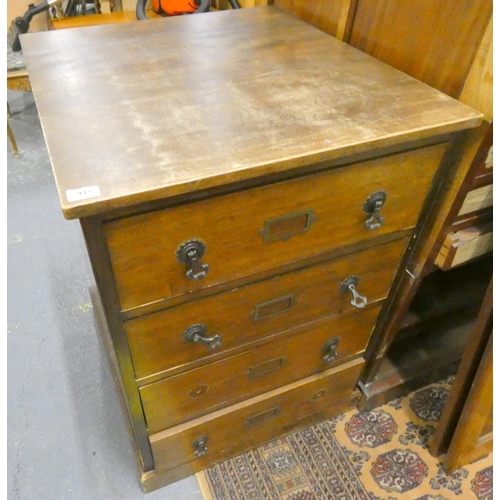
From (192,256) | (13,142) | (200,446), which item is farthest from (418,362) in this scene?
(13,142)

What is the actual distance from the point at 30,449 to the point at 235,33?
1.09 m

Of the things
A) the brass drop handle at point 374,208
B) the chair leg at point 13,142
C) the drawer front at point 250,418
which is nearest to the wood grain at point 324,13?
the brass drop handle at point 374,208

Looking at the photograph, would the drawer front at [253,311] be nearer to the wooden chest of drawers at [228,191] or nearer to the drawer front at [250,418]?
the wooden chest of drawers at [228,191]

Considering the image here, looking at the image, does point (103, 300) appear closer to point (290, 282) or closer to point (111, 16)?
point (290, 282)

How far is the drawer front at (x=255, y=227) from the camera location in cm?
60

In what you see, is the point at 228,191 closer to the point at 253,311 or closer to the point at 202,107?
the point at 202,107

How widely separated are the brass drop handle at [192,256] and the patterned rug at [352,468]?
671 mm

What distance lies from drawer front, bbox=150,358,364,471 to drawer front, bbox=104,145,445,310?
0.40 meters

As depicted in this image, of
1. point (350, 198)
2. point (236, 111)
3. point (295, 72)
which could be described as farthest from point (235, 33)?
point (350, 198)

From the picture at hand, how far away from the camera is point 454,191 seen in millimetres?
773

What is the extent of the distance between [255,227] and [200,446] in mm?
592

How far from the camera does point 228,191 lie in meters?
0.60

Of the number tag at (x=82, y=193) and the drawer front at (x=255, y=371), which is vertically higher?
the number tag at (x=82, y=193)

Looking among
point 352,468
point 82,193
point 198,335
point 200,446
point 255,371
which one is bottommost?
point 352,468
